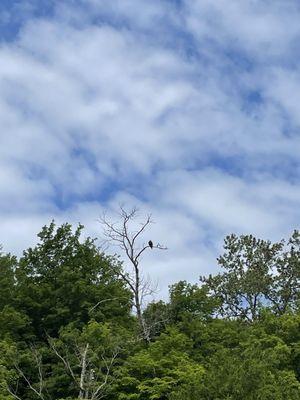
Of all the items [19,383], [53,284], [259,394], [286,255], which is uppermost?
[286,255]

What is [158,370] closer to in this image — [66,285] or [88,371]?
[88,371]

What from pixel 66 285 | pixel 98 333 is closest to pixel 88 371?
pixel 98 333

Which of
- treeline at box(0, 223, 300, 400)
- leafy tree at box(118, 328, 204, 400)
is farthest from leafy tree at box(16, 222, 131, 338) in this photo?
leafy tree at box(118, 328, 204, 400)

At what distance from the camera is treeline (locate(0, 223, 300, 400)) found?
30972 mm

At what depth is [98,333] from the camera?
1245 inches

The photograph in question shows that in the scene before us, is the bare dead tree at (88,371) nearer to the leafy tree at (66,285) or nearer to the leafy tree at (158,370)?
the leafy tree at (158,370)

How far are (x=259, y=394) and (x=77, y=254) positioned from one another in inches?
825

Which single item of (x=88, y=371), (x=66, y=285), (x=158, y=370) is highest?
(x=66, y=285)

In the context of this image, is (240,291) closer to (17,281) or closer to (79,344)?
(17,281)

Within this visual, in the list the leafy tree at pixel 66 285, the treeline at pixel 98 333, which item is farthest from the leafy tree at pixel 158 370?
the leafy tree at pixel 66 285

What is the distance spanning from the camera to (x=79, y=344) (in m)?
31.3

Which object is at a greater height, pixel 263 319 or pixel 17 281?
pixel 17 281

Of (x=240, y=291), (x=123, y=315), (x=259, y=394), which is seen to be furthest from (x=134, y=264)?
(x=259, y=394)

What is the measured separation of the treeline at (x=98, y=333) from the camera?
30972mm
